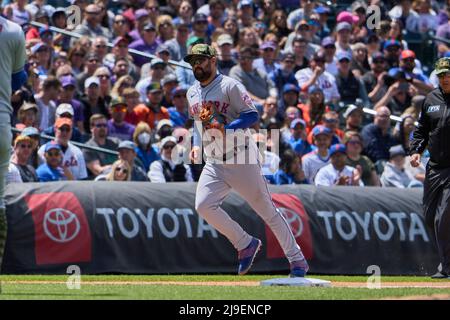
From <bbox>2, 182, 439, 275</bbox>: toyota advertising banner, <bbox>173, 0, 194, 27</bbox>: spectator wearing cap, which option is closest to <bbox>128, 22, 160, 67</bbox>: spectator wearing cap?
<bbox>173, 0, 194, 27</bbox>: spectator wearing cap

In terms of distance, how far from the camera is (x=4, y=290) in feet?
32.0

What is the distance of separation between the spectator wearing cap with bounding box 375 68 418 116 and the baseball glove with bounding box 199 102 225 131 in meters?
8.90

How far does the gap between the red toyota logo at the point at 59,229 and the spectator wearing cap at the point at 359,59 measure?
27.2 ft

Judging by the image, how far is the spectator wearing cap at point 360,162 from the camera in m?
16.7

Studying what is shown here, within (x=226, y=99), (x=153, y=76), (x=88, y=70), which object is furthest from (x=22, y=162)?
(x=226, y=99)

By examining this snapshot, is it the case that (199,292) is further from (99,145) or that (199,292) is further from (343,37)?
(343,37)

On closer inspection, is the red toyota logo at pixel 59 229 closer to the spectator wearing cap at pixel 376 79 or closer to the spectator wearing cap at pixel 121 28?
the spectator wearing cap at pixel 121 28

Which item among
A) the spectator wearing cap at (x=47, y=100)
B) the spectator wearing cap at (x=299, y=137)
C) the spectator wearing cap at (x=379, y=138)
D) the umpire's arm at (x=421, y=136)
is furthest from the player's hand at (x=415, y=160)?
the spectator wearing cap at (x=47, y=100)

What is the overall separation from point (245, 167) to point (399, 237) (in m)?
4.60

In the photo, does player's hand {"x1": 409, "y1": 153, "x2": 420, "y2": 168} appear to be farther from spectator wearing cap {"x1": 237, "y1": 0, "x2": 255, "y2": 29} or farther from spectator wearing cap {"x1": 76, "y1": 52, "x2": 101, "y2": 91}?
spectator wearing cap {"x1": 237, "y1": 0, "x2": 255, "y2": 29}

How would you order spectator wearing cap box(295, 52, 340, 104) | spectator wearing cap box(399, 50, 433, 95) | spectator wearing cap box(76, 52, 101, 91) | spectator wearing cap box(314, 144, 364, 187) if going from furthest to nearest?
spectator wearing cap box(399, 50, 433, 95)
spectator wearing cap box(295, 52, 340, 104)
spectator wearing cap box(76, 52, 101, 91)
spectator wearing cap box(314, 144, 364, 187)

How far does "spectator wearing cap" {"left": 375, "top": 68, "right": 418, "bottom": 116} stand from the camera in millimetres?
19625

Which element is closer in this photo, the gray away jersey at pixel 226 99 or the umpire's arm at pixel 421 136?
the gray away jersey at pixel 226 99
